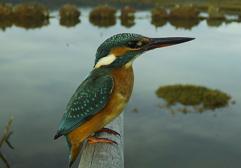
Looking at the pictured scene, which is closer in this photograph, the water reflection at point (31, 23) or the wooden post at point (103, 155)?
the wooden post at point (103, 155)

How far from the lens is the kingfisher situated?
1.95 meters

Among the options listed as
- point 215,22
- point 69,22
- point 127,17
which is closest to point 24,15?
point 69,22

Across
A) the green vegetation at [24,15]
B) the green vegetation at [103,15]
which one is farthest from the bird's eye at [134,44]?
the green vegetation at [103,15]

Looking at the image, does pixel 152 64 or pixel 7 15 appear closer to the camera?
pixel 152 64

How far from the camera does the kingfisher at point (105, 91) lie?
1.95m

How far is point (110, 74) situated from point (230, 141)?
11068mm

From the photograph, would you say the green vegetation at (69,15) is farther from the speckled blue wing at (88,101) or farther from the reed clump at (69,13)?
the speckled blue wing at (88,101)

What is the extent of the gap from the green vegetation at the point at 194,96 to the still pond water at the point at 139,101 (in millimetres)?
301

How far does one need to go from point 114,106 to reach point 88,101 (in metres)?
0.14

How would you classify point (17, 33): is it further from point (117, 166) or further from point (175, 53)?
point (117, 166)

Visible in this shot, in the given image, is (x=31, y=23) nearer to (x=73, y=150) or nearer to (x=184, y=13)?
(x=184, y=13)

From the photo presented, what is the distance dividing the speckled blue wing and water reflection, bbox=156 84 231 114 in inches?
495

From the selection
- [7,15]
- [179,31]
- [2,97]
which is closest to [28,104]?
[2,97]

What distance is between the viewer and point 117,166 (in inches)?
70.1
